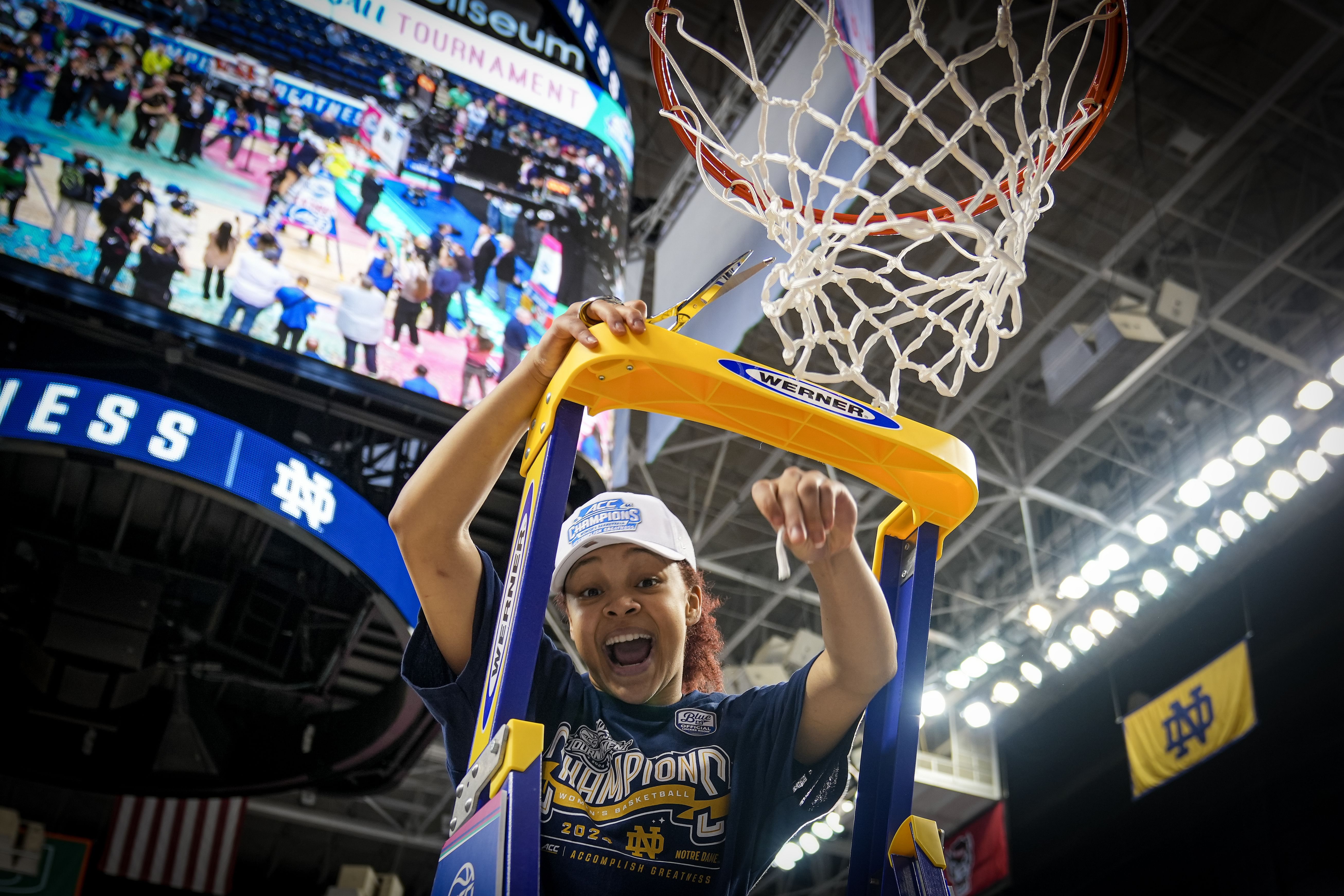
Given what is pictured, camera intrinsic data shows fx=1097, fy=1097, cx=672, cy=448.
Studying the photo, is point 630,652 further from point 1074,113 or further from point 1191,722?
point 1191,722

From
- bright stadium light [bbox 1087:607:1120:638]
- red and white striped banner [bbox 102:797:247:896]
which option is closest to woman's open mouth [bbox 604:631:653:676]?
red and white striped banner [bbox 102:797:247:896]

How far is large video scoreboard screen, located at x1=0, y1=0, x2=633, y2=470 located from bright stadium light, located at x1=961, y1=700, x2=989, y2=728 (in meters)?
Answer: 7.37

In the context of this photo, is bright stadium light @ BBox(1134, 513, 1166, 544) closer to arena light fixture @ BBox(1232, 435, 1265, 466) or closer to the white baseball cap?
arena light fixture @ BBox(1232, 435, 1265, 466)

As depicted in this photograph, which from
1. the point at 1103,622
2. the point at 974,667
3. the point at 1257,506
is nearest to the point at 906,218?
the point at 1257,506

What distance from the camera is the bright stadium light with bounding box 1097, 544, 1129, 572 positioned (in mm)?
10109

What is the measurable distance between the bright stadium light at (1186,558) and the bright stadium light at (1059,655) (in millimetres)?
1492

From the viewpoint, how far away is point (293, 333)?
5633 mm

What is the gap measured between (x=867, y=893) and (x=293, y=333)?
4.42 m

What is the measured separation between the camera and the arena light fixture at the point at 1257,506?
9383 mm

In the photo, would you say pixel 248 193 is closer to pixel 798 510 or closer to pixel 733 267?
pixel 733 267

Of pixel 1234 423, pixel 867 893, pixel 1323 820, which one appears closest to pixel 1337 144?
pixel 1234 423

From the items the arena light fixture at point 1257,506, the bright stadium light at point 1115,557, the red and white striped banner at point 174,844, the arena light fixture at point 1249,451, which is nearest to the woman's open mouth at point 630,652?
the arena light fixture at point 1249,451

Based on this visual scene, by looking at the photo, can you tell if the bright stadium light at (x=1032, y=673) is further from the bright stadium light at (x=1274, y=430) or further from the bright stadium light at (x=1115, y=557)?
the bright stadium light at (x=1274, y=430)

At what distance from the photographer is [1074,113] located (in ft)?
10.7
